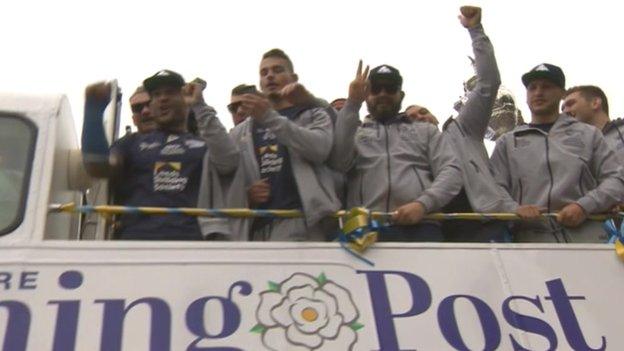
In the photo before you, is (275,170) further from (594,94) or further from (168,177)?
(594,94)

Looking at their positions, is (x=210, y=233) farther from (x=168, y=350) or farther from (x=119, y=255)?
(x=168, y=350)

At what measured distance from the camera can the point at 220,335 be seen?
278cm

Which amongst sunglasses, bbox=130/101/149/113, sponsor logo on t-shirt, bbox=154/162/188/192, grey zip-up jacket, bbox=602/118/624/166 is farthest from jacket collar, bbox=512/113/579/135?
sunglasses, bbox=130/101/149/113

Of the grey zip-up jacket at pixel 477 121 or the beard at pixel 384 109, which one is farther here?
the beard at pixel 384 109

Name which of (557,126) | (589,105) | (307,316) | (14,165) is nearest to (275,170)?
(307,316)

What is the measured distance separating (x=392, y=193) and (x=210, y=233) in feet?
3.04

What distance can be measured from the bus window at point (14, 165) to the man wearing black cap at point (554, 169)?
2.19 meters

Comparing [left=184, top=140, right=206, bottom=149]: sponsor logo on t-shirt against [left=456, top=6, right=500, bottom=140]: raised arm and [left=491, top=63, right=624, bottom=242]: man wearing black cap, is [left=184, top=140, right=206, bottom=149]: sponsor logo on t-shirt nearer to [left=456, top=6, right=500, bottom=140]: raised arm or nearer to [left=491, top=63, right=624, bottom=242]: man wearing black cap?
[left=456, top=6, right=500, bottom=140]: raised arm

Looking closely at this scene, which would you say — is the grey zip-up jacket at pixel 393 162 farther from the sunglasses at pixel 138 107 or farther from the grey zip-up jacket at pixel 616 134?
the grey zip-up jacket at pixel 616 134

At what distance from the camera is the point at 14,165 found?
3.04 metres

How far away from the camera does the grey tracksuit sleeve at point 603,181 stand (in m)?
3.65

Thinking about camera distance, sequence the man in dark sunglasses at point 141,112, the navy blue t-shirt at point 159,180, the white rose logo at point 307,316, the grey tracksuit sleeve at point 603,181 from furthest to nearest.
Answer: the man in dark sunglasses at point 141,112 < the grey tracksuit sleeve at point 603,181 < the navy blue t-shirt at point 159,180 < the white rose logo at point 307,316

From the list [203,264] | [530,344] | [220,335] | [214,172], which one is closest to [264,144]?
[214,172]

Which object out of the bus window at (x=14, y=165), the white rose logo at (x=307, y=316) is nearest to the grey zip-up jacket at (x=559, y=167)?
the white rose logo at (x=307, y=316)
